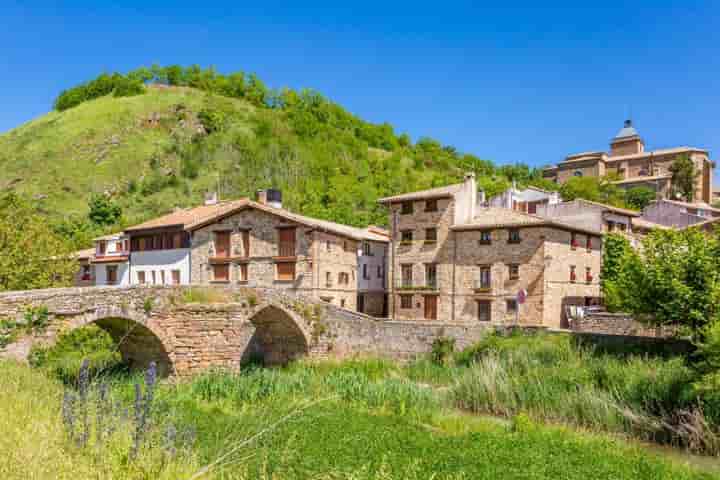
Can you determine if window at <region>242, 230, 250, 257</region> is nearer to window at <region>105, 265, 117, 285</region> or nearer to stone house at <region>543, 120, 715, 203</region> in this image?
window at <region>105, 265, 117, 285</region>

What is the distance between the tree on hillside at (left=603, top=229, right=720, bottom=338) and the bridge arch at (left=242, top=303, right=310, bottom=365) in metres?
14.3

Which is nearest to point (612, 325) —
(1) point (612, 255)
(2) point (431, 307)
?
(1) point (612, 255)

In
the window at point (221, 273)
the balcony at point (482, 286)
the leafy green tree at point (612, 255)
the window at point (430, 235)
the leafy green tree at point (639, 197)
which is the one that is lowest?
the balcony at point (482, 286)

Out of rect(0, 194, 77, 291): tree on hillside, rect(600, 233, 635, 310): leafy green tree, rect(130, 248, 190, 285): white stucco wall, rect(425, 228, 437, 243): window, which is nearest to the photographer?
rect(0, 194, 77, 291): tree on hillside

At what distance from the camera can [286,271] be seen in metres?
33.9

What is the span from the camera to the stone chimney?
8031 centimetres

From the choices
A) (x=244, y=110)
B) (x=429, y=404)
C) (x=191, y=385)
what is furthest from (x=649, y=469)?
(x=244, y=110)

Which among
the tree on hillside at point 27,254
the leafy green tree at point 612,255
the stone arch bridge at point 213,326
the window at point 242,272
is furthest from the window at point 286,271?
the leafy green tree at point 612,255

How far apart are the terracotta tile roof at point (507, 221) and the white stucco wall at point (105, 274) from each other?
23.1 metres

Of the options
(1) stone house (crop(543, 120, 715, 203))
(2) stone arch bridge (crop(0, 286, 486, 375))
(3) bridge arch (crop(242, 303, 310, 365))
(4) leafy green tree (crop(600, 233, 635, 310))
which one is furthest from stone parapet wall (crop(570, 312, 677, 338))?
(1) stone house (crop(543, 120, 715, 203))

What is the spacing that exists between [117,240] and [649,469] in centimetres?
3904

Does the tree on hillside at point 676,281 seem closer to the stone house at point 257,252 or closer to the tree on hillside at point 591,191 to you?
the stone house at point 257,252

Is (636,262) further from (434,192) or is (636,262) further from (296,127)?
(296,127)

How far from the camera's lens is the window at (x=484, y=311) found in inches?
1275
